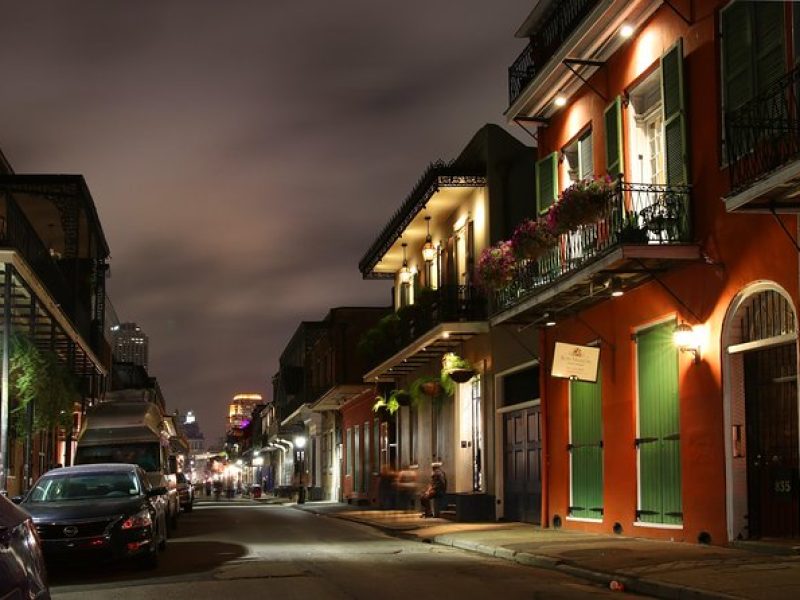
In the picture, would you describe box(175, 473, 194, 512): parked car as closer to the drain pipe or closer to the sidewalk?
the drain pipe

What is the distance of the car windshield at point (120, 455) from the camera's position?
25.6 m

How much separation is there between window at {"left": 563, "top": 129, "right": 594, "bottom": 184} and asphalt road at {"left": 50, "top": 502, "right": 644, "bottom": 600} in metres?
7.26

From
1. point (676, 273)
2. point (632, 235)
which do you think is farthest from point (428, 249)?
point (632, 235)

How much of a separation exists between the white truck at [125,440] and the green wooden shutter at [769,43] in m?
16.3

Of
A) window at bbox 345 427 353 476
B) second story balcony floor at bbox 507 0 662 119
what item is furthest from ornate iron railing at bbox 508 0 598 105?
window at bbox 345 427 353 476

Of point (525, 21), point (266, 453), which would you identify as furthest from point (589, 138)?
point (266, 453)

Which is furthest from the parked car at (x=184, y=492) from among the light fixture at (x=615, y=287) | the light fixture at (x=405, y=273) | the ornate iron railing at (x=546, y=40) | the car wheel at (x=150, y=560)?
the car wheel at (x=150, y=560)

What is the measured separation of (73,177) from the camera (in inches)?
1252

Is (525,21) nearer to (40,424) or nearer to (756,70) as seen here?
(756,70)

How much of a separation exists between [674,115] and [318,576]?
27.2ft

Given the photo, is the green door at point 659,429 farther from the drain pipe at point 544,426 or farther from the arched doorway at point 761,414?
the drain pipe at point 544,426

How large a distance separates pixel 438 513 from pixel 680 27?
14505mm

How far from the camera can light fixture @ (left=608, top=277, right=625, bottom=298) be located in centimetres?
1742

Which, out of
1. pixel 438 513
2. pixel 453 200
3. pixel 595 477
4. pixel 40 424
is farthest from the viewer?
pixel 453 200
